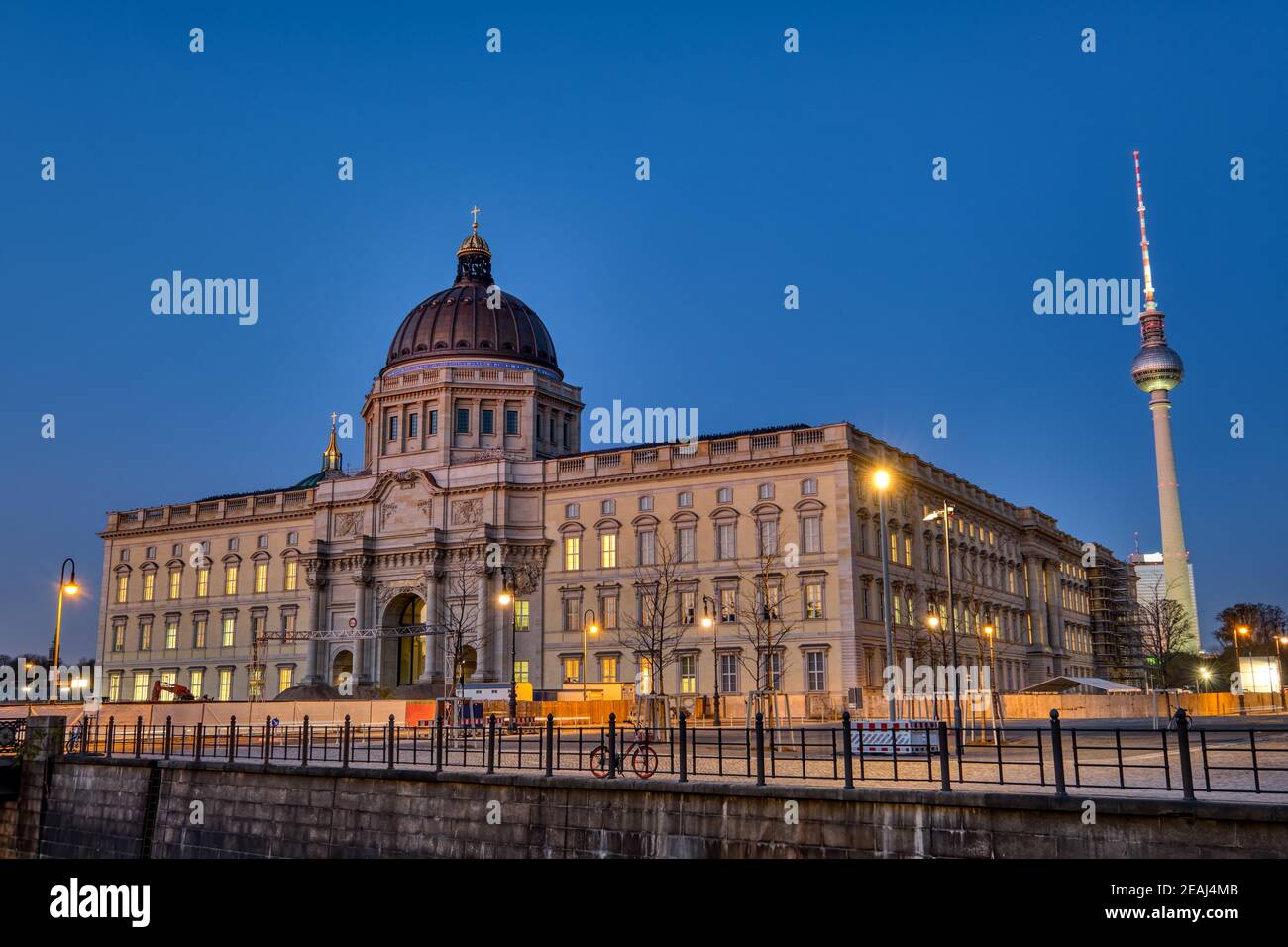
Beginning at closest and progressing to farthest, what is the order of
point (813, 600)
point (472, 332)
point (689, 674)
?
point (813, 600), point (689, 674), point (472, 332)

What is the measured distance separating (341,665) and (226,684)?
970 cm

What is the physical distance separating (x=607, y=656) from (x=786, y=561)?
12959 millimetres

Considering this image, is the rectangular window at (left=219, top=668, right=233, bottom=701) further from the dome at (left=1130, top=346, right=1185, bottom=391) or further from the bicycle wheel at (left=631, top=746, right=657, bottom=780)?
the dome at (left=1130, top=346, right=1185, bottom=391)

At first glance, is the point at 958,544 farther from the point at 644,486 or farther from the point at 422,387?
the point at 422,387

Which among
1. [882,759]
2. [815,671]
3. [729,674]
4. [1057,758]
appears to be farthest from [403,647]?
[1057,758]

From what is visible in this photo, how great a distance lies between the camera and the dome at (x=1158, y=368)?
118 meters

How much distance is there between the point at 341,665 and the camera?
85438 mm

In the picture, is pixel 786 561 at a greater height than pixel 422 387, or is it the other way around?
Result: pixel 422 387

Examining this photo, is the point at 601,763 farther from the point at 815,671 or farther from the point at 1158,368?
the point at 1158,368

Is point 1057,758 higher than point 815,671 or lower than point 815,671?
lower

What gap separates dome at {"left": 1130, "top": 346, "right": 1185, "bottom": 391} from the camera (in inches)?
4641

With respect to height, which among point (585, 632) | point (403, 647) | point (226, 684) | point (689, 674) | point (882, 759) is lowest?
point (882, 759)
